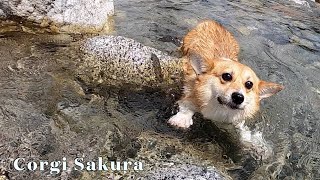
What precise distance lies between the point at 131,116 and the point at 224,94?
1.03 m

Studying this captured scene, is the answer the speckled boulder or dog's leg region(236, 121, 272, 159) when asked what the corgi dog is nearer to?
dog's leg region(236, 121, 272, 159)

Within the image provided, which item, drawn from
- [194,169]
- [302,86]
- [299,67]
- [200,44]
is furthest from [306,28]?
[194,169]

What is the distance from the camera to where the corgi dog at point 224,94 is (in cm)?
454

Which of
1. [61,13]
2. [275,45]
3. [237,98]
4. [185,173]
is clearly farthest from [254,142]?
[61,13]

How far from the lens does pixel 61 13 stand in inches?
258

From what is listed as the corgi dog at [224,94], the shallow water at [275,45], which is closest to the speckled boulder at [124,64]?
the corgi dog at [224,94]

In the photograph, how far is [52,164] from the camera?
3.89 metres

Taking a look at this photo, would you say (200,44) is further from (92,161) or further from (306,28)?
(306,28)

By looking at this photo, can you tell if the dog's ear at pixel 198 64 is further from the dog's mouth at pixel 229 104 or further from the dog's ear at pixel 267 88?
the dog's ear at pixel 267 88

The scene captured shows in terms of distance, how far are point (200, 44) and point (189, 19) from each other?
2.62 m

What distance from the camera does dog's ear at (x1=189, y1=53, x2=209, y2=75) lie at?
4.80 m

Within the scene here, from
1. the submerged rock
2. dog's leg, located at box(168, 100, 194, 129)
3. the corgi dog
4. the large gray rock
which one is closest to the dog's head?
the corgi dog

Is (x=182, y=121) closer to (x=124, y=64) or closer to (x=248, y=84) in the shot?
(x=248, y=84)

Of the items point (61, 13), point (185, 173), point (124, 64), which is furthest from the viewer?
point (61, 13)
